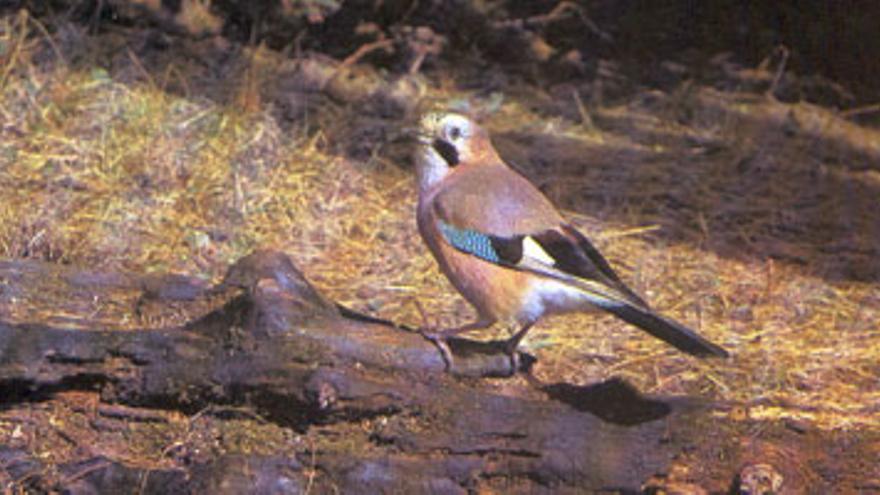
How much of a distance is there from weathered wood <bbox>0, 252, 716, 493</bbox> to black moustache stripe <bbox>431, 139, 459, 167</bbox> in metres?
0.72

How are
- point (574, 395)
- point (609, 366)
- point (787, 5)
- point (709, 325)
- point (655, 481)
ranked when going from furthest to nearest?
point (787, 5) < point (709, 325) < point (609, 366) < point (574, 395) < point (655, 481)

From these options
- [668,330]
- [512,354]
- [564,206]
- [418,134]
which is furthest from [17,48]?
[668,330]

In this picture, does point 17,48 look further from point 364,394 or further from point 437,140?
point 364,394

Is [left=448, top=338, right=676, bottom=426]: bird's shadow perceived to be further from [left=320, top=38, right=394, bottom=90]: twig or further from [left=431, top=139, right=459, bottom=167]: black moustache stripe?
[left=320, top=38, right=394, bottom=90]: twig

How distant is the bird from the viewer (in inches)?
145

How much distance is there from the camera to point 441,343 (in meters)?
3.59

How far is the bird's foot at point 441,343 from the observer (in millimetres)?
3531

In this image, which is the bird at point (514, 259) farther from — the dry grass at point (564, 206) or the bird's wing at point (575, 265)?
the dry grass at point (564, 206)

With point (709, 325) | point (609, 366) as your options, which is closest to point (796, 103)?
point (709, 325)

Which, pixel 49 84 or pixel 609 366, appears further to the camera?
pixel 49 84

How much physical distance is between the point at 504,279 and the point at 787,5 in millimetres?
3440

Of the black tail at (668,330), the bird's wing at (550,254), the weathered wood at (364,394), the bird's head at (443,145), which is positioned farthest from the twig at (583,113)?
the weathered wood at (364,394)

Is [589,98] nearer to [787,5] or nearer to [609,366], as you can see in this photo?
[787,5]

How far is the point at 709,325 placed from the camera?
15.0 feet
